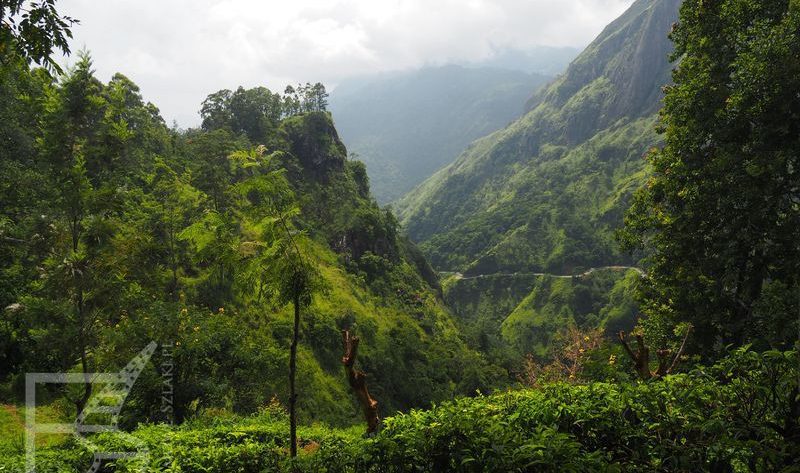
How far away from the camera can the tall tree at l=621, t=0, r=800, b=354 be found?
11.5 meters

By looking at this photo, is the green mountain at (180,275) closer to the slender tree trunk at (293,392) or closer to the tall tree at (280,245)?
the tall tree at (280,245)

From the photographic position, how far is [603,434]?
17.4 ft

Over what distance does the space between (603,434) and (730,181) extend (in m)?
10.9

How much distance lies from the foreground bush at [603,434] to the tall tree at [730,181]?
793 cm

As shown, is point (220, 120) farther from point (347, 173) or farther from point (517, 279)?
point (517, 279)

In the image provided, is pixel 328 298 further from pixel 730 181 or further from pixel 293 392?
pixel 730 181

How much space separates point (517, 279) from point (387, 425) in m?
146

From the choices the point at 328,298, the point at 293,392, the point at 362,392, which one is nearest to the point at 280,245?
the point at 293,392

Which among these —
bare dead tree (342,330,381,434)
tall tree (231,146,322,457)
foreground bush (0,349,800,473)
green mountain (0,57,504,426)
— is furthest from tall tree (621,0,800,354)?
green mountain (0,57,504,426)

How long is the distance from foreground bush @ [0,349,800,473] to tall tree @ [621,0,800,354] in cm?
793

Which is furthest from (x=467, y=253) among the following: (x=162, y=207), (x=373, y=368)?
(x=162, y=207)

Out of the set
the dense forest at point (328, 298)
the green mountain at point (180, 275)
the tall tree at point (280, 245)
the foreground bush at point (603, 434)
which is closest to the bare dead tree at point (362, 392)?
the dense forest at point (328, 298)

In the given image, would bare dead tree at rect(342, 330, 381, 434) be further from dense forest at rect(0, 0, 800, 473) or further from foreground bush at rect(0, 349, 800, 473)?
foreground bush at rect(0, 349, 800, 473)

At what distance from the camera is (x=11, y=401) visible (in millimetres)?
16953
